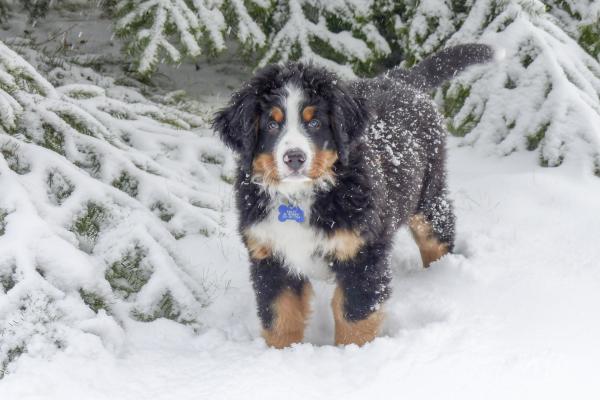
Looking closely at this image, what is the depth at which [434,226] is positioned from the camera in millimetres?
4004

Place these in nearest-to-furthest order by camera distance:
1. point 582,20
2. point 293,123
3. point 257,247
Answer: point 293,123, point 257,247, point 582,20

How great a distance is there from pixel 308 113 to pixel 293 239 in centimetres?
63

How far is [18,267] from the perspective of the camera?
3078 mm

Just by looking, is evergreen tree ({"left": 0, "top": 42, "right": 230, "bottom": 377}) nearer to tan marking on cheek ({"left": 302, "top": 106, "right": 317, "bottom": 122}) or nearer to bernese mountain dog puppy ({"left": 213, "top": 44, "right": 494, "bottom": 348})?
bernese mountain dog puppy ({"left": 213, "top": 44, "right": 494, "bottom": 348})

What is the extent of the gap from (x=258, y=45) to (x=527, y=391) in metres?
3.68

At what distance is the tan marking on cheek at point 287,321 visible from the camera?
324cm

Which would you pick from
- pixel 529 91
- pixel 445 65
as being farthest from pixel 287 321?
pixel 529 91

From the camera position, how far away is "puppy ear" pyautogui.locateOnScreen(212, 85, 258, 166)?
2.98m

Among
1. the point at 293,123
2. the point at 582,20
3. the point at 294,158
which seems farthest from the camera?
the point at 582,20

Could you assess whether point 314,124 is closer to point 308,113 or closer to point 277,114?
point 308,113

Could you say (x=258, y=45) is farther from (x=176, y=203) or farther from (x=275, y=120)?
(x=275, y=120)

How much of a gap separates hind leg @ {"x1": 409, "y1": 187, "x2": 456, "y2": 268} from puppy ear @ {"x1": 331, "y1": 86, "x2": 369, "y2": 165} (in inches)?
42.4

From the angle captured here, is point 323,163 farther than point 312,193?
No

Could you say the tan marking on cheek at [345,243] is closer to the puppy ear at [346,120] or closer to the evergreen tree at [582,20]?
the puppy ear at [346,120]
